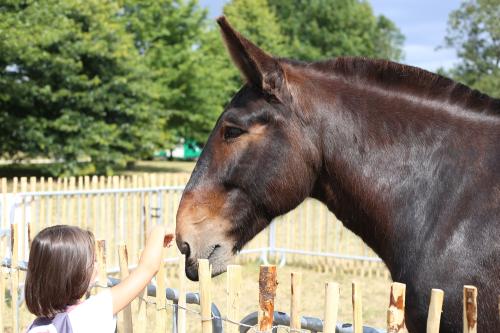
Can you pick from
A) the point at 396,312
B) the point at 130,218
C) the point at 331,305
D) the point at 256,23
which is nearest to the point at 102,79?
the point at 130,218

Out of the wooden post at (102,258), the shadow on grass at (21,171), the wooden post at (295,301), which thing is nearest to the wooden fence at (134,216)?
the wooden post at (102,258)

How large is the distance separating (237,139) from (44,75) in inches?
899

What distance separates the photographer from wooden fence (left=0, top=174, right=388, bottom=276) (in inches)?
358

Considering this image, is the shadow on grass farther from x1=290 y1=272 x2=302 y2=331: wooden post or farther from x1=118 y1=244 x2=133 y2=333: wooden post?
x1=290 y1=272 x2=302 y2=331: wooden post

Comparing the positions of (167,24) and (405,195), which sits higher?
(167,24)

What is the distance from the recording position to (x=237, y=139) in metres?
2.89

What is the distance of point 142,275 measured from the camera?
2607 mm

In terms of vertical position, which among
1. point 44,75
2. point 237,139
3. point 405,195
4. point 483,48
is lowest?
point 405,195

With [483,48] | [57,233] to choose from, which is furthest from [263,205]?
[483,48]

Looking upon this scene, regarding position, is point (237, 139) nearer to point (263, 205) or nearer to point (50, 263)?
point (263, 205)

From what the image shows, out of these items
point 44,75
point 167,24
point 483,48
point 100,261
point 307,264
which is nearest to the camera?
point 100,261

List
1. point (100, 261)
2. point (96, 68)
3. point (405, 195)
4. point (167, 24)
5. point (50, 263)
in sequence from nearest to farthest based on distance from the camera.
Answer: point (50, 263) → point (405, 195) → point (100, 261) → point (96, 68) → point (167, 24)

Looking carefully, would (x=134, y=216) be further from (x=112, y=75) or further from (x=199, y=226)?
(x=112, y=75)

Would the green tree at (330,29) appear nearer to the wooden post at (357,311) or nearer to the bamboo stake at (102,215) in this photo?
the bamboo stake at (102,215)
